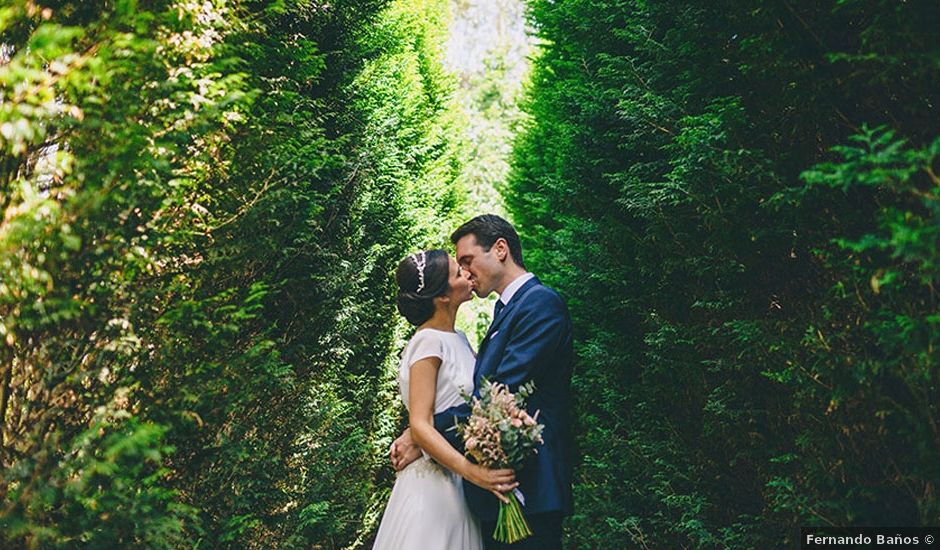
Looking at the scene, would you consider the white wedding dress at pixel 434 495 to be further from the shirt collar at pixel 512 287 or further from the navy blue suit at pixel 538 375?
the shirt collar at pixel 512 287

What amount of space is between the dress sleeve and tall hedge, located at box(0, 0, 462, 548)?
0.73m

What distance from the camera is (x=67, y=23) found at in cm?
302

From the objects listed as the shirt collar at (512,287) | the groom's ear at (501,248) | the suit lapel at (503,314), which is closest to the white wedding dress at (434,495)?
the suit lapel at (503,314)

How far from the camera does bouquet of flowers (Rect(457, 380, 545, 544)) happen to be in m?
3.28

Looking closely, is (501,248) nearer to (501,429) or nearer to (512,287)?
(512,287)

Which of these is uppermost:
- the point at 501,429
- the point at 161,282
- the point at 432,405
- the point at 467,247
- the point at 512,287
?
the point at 467,247

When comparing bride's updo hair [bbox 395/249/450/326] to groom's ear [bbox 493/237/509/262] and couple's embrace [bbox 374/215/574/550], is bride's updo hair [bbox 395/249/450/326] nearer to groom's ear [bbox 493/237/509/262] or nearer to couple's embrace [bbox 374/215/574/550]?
couple's embrace [bbox 374/215/574/550]

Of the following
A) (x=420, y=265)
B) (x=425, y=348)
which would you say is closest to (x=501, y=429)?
(x=425, y=348)

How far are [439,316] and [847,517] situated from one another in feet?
7.54

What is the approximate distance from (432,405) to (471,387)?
0.24 m

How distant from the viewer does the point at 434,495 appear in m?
3.98

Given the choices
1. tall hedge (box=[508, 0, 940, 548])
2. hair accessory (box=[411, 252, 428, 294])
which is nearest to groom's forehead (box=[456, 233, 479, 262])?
hair accessory (box=[411, 252, 428, 294])

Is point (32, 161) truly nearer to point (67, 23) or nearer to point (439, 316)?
point (67, 23)

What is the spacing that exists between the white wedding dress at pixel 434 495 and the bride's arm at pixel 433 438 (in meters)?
0.09
